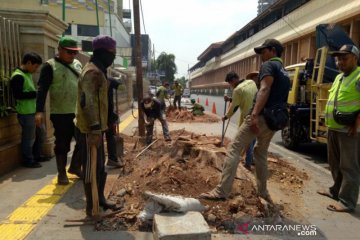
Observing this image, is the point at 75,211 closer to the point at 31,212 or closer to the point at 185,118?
the point at 31,212

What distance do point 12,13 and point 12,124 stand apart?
193cm

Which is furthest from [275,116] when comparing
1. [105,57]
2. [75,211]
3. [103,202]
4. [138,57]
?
[138,57]

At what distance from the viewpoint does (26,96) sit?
5914mm

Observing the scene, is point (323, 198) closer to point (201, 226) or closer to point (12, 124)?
point (201, 226)

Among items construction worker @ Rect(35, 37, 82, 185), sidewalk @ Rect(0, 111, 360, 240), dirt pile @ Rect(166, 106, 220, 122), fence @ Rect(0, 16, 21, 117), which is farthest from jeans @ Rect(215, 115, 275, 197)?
dirt pile @ Rect(166, 106, 220, 122)

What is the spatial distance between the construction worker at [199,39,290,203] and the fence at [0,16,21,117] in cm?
361

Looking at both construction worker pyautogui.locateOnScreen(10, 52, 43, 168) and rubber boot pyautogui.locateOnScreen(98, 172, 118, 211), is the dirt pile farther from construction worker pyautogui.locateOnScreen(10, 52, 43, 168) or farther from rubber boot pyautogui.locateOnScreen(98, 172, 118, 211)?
rubber boot pyautogui.locateOnScreen(98, 172, 118, 211)

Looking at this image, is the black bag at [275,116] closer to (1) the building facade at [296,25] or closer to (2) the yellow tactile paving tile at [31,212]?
(2) the yellow tactile paving tile at [31,212]

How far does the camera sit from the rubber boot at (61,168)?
17.0 ft

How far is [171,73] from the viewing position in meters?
73.8

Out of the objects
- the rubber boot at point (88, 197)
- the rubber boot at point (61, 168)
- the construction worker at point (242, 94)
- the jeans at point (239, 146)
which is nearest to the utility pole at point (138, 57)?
the construction worker at point (242, 94)

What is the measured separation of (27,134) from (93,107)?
280 cm

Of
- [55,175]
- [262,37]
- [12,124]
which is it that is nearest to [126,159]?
[55,175]

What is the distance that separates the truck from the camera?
7.46 metres
